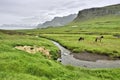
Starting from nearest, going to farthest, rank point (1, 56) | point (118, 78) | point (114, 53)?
1. point (1, 56)
2. point (118, 78)
3. point (114, 53)

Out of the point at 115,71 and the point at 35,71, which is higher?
the point at 35,71

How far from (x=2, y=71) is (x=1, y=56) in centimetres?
558

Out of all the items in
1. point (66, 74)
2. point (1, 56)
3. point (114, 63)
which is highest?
point (1, 56)

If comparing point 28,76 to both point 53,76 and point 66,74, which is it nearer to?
point 53,76

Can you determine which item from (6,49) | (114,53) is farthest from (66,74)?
(114,53)

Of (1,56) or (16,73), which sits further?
(1,56)

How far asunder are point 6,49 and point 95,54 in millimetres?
32165

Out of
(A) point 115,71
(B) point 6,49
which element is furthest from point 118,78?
(B) point 6,49

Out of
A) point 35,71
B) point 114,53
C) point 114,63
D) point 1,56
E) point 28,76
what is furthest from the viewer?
point 114,53

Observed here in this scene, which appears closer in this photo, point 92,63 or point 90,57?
point 92,63

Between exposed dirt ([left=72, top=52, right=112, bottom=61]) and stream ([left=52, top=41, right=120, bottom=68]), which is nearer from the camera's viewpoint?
stream ([left=52, top=41, right=120, bottom=68])

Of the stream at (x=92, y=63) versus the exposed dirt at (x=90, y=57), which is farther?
the exposed dirt at (x=90, y=57)

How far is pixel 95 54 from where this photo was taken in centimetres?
6631

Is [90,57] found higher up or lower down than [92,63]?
higher up
